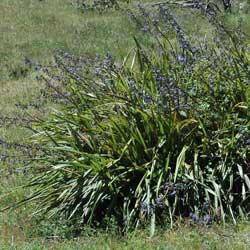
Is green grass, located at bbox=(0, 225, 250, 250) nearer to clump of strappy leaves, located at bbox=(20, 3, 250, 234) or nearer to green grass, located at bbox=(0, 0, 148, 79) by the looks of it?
clump of strappy leaves, located at bbox=(20, 3, 250, 234)

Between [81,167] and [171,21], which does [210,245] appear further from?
[171,21]

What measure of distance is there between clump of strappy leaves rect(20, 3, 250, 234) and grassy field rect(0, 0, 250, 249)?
15.4 inches

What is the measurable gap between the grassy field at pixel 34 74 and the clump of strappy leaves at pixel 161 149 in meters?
0.39

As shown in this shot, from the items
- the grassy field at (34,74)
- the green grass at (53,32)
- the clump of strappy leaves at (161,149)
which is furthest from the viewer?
the green grass at (53,32)

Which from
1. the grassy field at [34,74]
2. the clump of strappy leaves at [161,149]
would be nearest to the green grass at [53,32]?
the grassy field at [34,74]

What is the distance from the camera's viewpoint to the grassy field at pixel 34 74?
16.7ft

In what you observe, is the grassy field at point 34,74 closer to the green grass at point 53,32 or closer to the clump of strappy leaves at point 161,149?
the green grass at point 53,32

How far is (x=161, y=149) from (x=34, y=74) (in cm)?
873

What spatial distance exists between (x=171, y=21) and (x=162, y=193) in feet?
5.61

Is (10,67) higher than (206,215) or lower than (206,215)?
lower

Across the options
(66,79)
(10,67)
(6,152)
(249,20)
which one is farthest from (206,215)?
(249,20)

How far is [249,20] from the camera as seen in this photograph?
1683 cm

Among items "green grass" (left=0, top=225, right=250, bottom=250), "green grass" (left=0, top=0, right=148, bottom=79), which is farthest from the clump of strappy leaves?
"green grass" (left=0, top=0, right=148, bottom=79)

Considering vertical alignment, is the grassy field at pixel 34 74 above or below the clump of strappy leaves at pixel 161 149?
below
